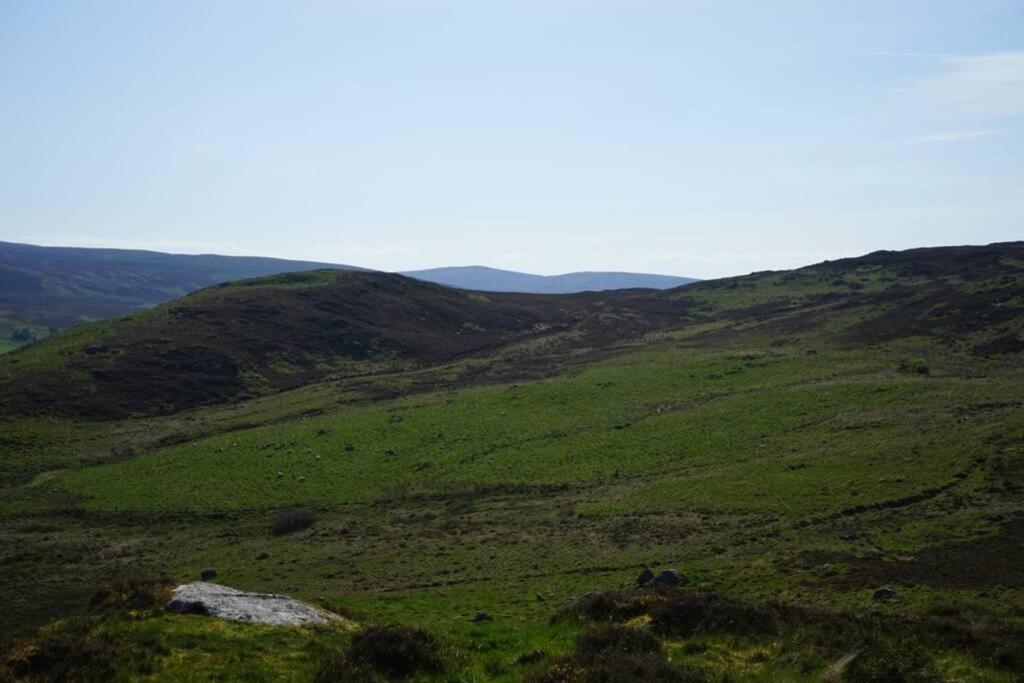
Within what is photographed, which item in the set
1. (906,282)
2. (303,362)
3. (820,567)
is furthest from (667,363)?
(906,282)

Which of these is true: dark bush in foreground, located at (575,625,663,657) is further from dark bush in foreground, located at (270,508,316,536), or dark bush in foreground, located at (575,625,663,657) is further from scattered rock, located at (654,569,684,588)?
dark bush in foreground, located at (270,508,316,536)

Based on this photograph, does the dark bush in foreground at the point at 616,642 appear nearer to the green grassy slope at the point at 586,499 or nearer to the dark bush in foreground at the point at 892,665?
Result: the green grassy slope at the point at 586,499

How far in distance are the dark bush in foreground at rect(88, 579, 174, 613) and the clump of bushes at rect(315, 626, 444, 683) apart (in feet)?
20.6

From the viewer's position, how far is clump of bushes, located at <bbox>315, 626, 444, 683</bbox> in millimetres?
14578

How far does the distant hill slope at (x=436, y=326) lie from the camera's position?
267 ft

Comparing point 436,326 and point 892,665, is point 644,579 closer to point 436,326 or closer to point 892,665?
point 892,665

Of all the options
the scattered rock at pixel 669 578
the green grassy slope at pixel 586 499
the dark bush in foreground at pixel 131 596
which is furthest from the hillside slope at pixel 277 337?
the scattered rock at pixel 669 578

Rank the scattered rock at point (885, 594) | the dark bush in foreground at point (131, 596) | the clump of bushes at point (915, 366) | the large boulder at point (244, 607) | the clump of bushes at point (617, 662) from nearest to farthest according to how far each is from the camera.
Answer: the clump of bushes at point (617, 662) → the large boulder at point (244, 607) → the dark bush in foreground at point (131, 596) → the scattered rock at point (885, 594) → the clump of bushes at point (915, 366)

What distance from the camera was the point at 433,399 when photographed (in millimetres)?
75875

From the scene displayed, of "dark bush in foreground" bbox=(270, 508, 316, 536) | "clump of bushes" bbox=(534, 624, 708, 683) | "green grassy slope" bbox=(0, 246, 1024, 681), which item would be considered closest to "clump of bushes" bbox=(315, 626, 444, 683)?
"green grassy slope" bbox=(0, 246, 1024, 681)

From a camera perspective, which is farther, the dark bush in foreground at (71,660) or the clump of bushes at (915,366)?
the clump of bushes at (915,366)

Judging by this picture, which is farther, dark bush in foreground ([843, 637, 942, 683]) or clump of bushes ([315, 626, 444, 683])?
clump of bushes ([315, 626, 444, 683])

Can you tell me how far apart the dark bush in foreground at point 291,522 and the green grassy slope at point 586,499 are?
2.40ft

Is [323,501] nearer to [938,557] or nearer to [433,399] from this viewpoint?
[433,399]
